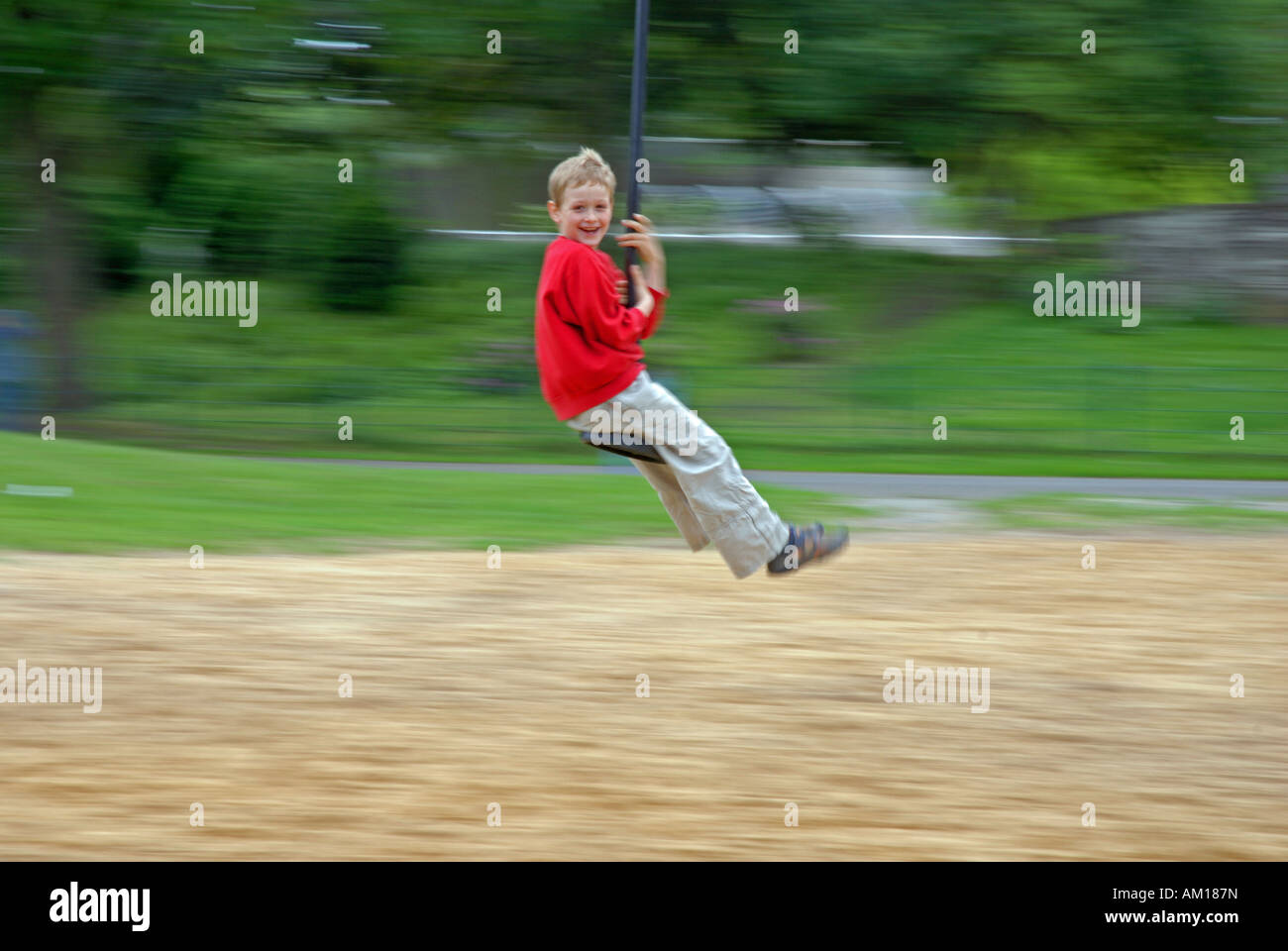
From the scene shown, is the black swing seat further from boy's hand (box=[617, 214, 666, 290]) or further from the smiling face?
the smiling face

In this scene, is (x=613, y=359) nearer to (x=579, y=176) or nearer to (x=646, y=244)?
(x=646, y=244)

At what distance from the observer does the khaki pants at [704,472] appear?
575 cm

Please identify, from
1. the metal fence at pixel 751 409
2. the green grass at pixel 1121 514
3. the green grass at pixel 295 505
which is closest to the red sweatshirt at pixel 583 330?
the green grass at pixel 295 505

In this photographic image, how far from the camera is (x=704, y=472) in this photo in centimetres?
589

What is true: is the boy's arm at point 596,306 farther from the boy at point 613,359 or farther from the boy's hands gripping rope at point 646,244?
the boy's hands gripping rope at point 646,244

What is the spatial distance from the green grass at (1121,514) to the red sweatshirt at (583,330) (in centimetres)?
565

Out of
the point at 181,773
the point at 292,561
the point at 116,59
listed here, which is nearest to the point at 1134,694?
the point at 181,773

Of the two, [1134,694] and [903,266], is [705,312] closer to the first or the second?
[903,266]

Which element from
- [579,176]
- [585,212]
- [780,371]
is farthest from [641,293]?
[780,371]

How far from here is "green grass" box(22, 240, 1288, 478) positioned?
1547 centimetres

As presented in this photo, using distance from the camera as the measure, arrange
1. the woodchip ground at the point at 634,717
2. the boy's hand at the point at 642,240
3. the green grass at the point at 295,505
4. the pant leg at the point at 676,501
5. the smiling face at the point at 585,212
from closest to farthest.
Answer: the woodchip ground at the point at 634,717, the boy's hand at the point at 642,240, the smiling face at the point at 585,212, the pant leg at the point at 676,501, the green grass at the point at 295,505

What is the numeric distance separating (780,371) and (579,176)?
11790 mm

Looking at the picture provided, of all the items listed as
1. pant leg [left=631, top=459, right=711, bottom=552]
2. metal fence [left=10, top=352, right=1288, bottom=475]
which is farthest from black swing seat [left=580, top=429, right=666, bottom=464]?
metal fence [left=10, top=352, right=1288, bottom=475]

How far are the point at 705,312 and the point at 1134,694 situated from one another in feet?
47.0
